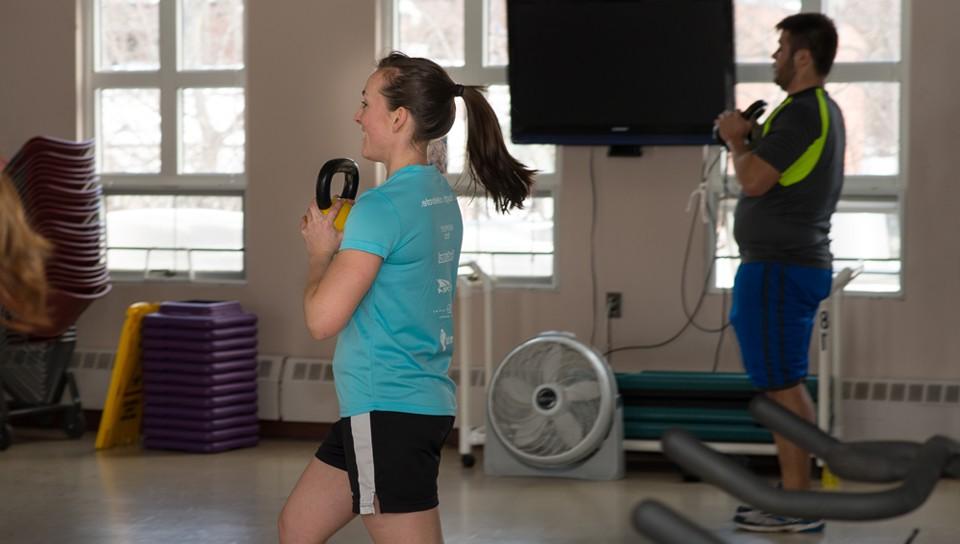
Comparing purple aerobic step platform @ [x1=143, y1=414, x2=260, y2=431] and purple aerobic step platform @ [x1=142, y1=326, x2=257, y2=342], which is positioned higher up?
purple aerobic step platform @ [x1=142, y1=326, x2=257, y2=342]

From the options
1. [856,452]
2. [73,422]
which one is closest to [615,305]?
[73,422]

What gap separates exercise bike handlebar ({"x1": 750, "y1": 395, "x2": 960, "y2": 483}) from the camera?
1.83 meters

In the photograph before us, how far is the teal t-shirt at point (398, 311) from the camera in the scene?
2846 mm

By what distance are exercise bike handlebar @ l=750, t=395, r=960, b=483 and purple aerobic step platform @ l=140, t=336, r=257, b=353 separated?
206 inches

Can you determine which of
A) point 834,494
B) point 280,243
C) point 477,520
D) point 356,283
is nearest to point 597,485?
point 477,520

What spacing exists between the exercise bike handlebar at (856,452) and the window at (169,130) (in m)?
5.82

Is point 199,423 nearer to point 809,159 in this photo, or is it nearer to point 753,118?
point 753,118

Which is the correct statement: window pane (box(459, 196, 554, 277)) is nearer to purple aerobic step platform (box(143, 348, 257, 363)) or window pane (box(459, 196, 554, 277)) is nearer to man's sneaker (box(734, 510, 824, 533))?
purple aerobic step platform (box(143, 348, 257, 363))

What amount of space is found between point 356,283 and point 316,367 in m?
4.55

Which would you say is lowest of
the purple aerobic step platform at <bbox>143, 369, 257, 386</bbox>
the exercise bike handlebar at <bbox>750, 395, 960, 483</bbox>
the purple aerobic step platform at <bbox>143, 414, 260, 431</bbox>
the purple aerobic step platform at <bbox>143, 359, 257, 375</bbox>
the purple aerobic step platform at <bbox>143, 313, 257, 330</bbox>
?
the purple aerobic step platform at <bbox>143, 414, 260, 431</bbox>

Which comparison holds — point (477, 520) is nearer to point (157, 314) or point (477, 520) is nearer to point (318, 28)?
point (157, 314)

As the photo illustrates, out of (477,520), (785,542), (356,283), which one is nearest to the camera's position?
(356,283)

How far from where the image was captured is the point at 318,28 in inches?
284

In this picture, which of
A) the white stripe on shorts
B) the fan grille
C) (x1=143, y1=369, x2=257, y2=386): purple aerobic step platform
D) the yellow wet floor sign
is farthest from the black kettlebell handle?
the yellow wet floor sign
